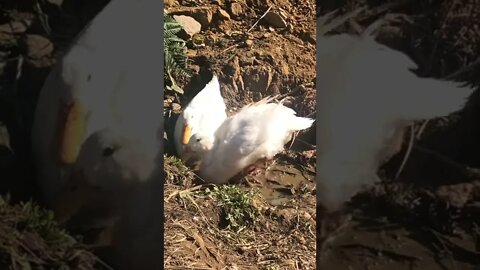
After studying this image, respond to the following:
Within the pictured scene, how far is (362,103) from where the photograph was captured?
169cm

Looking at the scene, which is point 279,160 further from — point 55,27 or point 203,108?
point 55,27

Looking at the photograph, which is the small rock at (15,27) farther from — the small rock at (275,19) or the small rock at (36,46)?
the small rock at (275,19)

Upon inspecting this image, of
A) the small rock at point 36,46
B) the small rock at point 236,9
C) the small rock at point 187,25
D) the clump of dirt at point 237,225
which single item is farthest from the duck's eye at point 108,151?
the small rock at point 236,9

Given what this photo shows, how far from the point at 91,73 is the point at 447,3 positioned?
956mm

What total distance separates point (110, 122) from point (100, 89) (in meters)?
0.09

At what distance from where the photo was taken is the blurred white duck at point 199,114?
218 cm

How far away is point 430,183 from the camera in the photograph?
5.49ft

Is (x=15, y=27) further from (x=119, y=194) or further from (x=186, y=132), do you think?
(x=186, y=132)

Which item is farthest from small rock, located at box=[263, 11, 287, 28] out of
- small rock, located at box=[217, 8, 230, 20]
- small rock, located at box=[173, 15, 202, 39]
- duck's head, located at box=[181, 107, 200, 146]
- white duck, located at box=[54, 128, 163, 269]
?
white duck, located at box=[54, 128, 163, 269]

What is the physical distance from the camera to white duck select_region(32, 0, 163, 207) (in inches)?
64.7

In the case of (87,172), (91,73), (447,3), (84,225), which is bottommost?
(84,225)

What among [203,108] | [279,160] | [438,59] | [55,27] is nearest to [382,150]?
[438,59]

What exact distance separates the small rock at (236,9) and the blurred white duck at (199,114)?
234mm

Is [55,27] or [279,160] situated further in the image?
[279,160]
